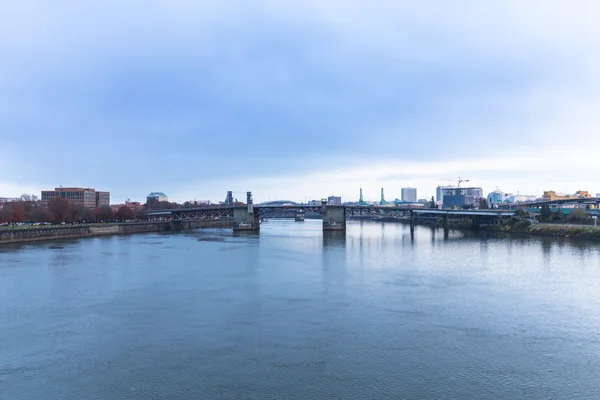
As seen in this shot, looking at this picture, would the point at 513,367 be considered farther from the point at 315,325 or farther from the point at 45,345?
the point at 45,345

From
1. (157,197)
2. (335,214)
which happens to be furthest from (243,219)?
(157,197)

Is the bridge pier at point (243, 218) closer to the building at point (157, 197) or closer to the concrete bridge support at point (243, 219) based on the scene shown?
the concrete bridge support at point (243, 219)

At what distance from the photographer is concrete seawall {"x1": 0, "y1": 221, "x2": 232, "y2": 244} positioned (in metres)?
36.9

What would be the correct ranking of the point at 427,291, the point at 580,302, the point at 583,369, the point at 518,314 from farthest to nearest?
1. the point at 427,291
2. the point at 580,302
3. the point at 518,314
4. the point at 583,369

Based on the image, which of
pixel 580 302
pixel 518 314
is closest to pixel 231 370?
pixel 518 314

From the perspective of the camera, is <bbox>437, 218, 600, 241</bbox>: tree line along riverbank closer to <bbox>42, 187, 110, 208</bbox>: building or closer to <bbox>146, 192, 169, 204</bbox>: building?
<bbox>42, 187, 110, 208</bbox>: building

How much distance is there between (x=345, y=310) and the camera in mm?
14031

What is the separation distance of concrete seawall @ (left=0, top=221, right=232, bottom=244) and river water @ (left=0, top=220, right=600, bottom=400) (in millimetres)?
17874

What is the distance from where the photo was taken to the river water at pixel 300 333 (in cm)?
852

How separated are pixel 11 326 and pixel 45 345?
8.19 ft

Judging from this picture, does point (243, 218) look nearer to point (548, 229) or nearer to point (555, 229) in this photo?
→ point (548, 229)

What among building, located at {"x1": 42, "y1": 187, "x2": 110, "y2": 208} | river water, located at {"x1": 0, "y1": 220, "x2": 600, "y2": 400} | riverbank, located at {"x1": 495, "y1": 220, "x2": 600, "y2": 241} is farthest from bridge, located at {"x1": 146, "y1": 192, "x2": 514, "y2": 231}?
building, located at {"x1": 42, "y1": 187, "x2": 110, "y2": 208}

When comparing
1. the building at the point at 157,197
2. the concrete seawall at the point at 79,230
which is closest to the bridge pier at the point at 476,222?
the concrete seawall at the point at 79,230

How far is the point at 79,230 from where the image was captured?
151 feet
